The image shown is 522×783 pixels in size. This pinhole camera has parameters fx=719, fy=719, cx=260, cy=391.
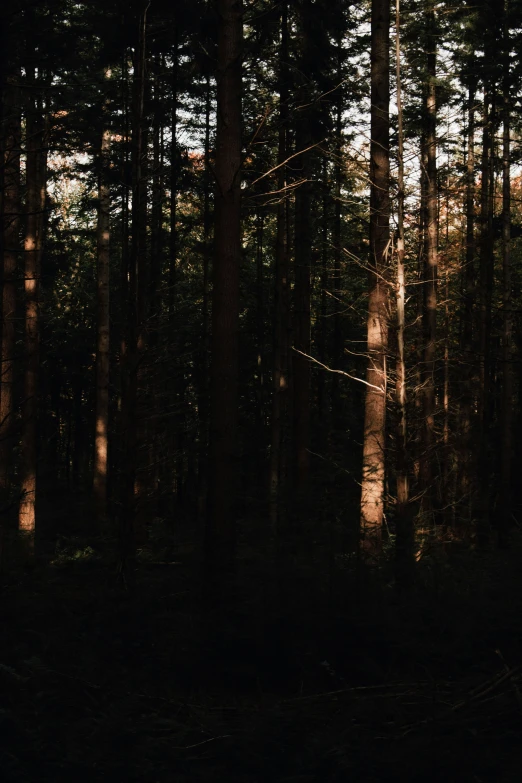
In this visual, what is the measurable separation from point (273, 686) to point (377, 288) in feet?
24.1

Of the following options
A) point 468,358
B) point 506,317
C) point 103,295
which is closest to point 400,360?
point 468,358

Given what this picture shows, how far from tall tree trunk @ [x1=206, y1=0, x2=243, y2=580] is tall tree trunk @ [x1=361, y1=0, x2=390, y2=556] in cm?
284

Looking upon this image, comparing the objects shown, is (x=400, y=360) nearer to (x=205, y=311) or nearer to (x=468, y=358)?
(x=468, y=358)

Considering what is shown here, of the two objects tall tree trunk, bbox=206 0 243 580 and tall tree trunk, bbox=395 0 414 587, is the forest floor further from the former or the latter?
tall tree trunk, bbox=395 0 414 587

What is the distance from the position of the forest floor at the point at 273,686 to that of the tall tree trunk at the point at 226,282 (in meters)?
1.21

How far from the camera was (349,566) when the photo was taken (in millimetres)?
7789

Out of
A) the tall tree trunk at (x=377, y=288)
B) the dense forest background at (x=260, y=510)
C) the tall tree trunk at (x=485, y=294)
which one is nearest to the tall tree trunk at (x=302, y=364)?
the dense forest background at (x=260, y=510)

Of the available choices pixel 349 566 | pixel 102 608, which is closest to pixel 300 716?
pixel 349 566

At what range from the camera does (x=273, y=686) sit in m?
5.65

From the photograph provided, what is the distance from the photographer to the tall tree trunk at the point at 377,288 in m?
11.4

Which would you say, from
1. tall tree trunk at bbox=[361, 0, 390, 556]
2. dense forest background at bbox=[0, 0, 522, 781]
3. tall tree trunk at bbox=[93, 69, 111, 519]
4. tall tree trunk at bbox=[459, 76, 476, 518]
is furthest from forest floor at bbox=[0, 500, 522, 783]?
tall tree trunk at bbox=[459, 76, 476, 518]

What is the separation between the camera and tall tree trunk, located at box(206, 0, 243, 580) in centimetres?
892

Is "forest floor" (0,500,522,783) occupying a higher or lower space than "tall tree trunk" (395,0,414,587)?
lower

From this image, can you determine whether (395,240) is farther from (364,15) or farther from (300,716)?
(364,15)
